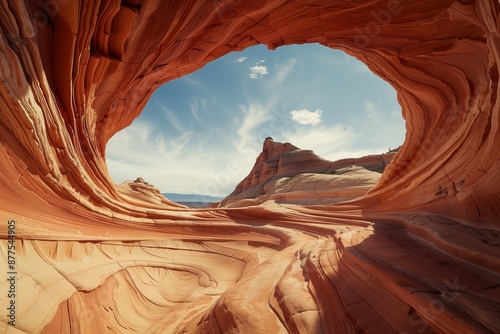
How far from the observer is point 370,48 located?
30.9ft

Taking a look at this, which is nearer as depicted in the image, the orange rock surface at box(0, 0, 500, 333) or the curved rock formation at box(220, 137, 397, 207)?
the orange rock surface at box(0, 0, 500, 333)

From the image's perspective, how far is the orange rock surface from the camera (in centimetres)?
310

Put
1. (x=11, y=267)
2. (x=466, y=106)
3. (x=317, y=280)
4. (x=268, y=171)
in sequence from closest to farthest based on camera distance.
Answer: (x=11, y=267), (x=317, y=280), (x=466, y=106), (x=268, y=171)

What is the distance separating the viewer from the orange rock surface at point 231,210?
3100 mm

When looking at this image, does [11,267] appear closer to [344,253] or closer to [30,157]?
[30,157]

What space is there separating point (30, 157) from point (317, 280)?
19.4 feet

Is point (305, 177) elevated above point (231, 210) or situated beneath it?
elevated above

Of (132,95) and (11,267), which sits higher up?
(132,95)

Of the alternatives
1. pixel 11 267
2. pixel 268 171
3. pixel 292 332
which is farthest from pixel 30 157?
pixel 268 171

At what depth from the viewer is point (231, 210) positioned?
10.8 meters

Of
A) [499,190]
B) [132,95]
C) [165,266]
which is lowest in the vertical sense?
[165,266]

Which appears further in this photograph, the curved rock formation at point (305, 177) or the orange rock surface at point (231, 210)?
the curved rock formation at point (305, 177)

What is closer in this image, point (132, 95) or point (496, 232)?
point (496, 232)

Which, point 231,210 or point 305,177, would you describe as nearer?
point 231,210
